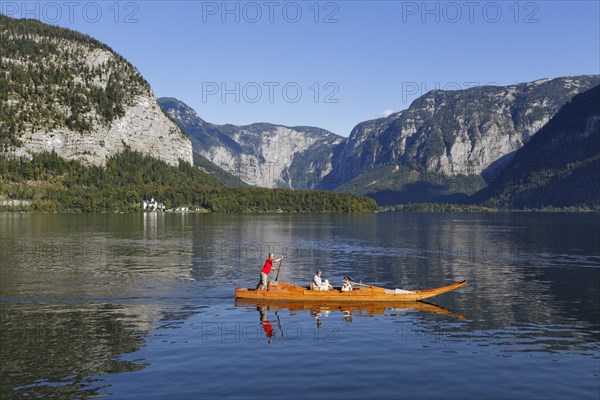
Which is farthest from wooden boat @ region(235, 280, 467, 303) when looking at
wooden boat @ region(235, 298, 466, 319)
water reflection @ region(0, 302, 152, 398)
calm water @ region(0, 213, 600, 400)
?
water reflection @ region(0, 302, 152, 398)

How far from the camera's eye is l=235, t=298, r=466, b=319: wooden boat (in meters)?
53.9

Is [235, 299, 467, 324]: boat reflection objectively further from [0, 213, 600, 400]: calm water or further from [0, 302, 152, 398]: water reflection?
[0, 302, 152, 398]: water reflection

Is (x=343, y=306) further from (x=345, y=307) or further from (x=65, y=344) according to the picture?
(x=65, y=344)

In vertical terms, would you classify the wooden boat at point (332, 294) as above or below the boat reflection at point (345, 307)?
above

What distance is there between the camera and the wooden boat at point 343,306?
5394 centimetres

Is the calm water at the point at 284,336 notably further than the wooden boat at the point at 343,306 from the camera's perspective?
No

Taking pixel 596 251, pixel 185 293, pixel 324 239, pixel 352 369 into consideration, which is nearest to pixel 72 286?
pixel 185 293

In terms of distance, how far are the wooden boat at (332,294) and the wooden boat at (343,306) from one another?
1.13ft

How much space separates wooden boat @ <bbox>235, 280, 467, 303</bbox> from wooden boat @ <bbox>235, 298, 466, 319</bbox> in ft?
1.13

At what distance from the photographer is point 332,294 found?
55.5 meters

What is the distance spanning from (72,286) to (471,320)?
41006 mm

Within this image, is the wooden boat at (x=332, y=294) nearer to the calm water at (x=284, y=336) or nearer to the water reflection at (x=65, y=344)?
the calm water at (x=284, y=336)

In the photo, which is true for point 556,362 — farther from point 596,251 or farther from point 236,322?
point 596,251

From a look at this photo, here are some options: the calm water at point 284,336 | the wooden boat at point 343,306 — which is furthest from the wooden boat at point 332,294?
the calm water at point 284,336
